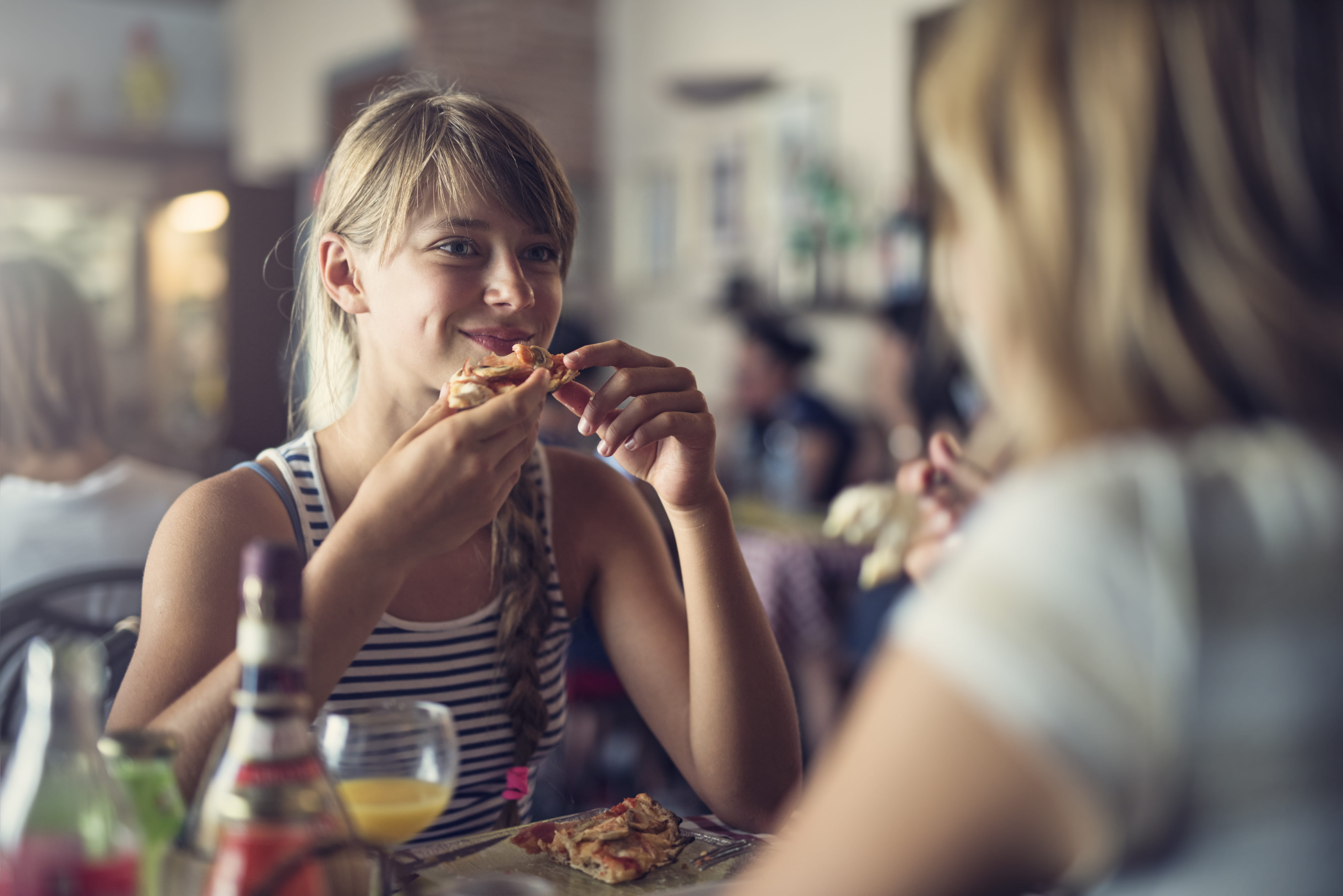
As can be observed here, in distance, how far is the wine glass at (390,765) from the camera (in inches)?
31.0

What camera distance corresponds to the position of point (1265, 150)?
24.1 inches

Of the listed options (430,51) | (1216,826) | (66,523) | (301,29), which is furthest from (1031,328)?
(301,29)

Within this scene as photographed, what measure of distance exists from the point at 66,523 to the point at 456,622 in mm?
933

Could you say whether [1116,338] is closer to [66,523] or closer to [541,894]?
[541,894]

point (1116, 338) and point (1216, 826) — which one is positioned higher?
point (1116, 338)

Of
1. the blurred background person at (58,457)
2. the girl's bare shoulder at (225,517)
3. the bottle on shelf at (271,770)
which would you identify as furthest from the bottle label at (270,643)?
the blurred background person at (58,457)

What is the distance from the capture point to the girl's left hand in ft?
3.95

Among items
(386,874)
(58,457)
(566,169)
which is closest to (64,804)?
(386,874)

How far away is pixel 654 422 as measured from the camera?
1203 millimetres

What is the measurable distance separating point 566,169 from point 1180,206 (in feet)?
7.13

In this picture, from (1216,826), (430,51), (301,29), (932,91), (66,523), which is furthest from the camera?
(301,29)

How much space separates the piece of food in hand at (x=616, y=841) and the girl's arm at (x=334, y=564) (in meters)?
0.22

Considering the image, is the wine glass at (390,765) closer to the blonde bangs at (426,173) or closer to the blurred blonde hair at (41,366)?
the blonde bangs at (426,173)

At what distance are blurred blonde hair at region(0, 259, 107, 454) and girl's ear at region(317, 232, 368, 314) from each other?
97cm
